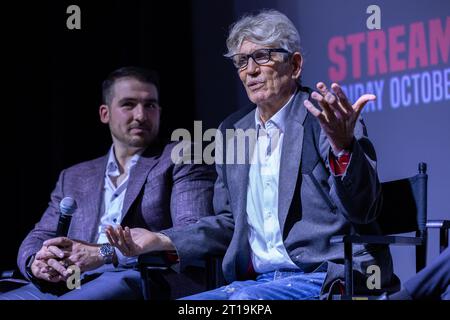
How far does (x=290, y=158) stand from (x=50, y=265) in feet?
3.76

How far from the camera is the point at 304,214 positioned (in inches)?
120

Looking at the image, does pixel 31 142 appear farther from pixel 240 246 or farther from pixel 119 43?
pixel 240 246

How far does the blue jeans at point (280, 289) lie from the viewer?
9.31ft

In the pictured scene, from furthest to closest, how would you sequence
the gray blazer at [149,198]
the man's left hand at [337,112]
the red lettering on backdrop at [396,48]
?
the red lettering on backdrop at [396,48], the gray blazer at [149,198], the man's left hand at [337,112]

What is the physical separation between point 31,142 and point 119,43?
796 millimetres

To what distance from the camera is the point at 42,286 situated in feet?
11.7

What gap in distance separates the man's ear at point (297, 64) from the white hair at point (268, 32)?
2 cm

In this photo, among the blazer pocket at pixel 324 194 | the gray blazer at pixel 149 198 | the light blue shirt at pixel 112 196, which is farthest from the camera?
the light blue shirt at pixel 112 196

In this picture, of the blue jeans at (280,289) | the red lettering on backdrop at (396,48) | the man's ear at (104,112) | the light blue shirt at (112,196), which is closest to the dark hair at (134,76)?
the man's ear at (104,112)

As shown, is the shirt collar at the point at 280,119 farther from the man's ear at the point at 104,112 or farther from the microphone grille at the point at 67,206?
the man's ear at the point at 104,112

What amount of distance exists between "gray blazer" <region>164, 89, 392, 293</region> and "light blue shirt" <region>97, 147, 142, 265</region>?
0.60 meters

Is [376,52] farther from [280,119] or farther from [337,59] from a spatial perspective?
[280,119]

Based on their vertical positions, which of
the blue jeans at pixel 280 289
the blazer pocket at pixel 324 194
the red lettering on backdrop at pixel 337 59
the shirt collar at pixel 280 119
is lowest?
the blue jeans at pixel 280 289
